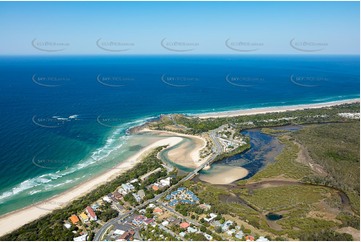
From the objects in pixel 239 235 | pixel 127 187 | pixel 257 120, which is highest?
pixel 257 120

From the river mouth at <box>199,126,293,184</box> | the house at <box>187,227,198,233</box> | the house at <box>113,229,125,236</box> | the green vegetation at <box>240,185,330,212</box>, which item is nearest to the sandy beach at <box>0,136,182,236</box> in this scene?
the house at <box>113,229,125,236</box>

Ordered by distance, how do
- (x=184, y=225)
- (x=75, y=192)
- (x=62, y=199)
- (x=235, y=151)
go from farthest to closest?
(x=235, y=151)
(x=75, y=192)
(x=62, y=199)
(x=184, y=225)

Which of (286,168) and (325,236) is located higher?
(286,168)

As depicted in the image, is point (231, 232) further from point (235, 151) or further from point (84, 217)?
point (235, 151)

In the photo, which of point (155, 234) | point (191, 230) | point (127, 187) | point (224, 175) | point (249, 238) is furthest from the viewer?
point (224, 175)

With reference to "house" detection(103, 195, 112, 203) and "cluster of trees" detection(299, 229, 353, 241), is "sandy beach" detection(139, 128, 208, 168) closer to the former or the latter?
"house" detection(103, 195, 112, 203)

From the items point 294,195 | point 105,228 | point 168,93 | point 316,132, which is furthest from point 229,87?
point 105,228

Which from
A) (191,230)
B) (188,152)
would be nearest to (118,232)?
(191,230)

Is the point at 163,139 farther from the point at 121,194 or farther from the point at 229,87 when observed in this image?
the point at 229,87

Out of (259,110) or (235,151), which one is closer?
(235,151)
